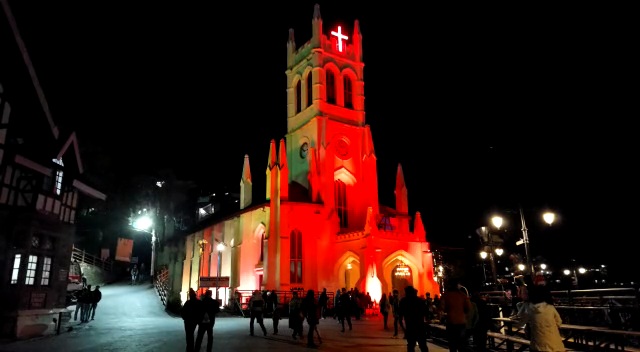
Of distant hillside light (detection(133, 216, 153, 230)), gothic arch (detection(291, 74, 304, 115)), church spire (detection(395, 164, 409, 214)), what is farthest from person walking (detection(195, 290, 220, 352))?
distant hillside light (detection(133, 216, 153, 230))

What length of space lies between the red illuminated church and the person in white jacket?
24.8 metres

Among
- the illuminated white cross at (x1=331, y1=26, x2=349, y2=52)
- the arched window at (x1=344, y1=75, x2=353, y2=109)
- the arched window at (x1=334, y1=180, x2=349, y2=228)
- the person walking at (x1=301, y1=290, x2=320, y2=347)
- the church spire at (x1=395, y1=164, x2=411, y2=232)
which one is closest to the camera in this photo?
the person walking at (x1=301, y1=290, x2=320, y2=347)

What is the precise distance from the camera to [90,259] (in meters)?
42.2

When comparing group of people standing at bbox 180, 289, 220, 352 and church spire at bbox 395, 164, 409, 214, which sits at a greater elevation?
church spire at bbox 395, 164, 409, 214

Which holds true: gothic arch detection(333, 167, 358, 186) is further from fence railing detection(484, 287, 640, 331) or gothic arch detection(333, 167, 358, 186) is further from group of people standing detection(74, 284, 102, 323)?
fence railing detection(484, 287, 640, 331)

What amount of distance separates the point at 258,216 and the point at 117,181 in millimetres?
19366

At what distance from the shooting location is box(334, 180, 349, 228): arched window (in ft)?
134

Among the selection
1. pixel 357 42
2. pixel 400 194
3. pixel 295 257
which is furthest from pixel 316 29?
pixel 295 257

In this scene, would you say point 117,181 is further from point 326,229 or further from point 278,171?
point 326,229

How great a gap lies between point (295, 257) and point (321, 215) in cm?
412

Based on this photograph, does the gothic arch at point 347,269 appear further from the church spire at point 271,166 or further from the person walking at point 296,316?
the person walking at point 296,316

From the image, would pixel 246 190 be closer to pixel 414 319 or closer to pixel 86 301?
pixel 86 301

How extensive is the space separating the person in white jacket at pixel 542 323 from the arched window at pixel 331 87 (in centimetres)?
3831

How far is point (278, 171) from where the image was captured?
37.8 meters
